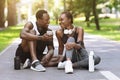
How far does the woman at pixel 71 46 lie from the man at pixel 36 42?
0.33 meters

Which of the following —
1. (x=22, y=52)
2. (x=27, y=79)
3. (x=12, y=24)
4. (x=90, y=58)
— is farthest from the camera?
(x=12, y=24)

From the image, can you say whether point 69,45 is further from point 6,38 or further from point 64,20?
point 6,38

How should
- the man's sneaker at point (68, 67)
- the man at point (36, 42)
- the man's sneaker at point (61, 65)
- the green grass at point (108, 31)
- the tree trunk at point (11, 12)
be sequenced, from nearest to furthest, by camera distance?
the man's sneaker at point (68, 67) → the man's sneaker at point (61, 65) → the man at point (36, 42) → the green grass at point (108, 31) → the tree trunk at point (11, 12)

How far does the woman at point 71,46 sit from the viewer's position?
1044 cm

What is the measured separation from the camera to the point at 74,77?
973 cm

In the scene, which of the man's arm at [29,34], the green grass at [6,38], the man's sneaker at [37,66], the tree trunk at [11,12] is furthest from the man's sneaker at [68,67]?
the tree trunk at [11,12]

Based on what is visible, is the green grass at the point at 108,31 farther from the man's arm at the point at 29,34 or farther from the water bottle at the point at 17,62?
the water bottle at the point at 17,62

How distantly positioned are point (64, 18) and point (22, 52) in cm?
129

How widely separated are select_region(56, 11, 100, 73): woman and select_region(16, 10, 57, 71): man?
329 mm

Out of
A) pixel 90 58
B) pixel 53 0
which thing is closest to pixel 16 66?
pixel 90 58

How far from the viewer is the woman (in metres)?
10.4

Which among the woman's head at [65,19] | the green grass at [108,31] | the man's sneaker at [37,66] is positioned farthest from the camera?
the green grass at [108,31]

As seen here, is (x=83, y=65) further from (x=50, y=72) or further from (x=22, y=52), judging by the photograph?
(x=22, y=52)

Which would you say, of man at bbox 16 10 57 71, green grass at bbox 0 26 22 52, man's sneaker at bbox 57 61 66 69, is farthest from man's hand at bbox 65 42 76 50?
green grass at bbox 0 26 22 52
